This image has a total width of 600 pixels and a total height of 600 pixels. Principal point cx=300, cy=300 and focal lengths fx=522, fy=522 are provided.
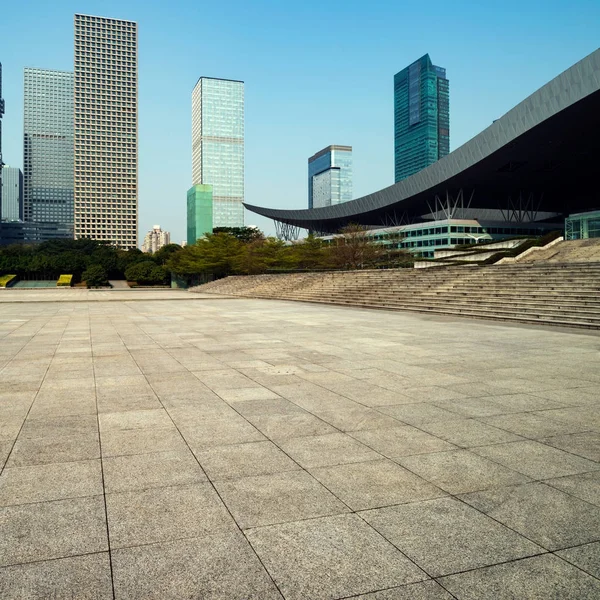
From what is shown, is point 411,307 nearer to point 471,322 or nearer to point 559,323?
point 471,322

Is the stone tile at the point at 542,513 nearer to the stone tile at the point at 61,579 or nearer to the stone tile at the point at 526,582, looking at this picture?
the stone tile at the point at 526,582

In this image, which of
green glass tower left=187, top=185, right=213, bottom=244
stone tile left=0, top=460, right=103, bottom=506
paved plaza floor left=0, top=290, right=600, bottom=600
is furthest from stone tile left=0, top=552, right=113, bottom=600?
green glass tower left=187, top=185, right=213, bottom=244

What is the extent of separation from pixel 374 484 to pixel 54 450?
3057 mm

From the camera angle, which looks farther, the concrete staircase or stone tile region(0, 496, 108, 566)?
the concrete staircase

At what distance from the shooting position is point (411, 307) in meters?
24.4

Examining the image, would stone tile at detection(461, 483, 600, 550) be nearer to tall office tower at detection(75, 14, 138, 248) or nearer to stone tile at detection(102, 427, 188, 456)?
stone tile at detection(102, 427, 188, 456)

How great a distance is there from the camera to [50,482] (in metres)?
4.20

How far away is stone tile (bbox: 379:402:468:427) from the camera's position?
5.98 metres

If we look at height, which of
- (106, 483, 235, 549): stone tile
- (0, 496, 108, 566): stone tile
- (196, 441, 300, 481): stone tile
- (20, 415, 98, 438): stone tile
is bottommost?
(0, 496, 108, 566): stone tile

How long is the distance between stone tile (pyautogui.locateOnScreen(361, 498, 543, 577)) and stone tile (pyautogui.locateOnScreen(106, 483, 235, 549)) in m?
1.08

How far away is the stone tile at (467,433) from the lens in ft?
17.2

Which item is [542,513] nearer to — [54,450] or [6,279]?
[54,450]

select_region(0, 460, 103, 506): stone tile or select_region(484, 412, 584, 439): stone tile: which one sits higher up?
select_region(484, 412, 584, 439): stone tile

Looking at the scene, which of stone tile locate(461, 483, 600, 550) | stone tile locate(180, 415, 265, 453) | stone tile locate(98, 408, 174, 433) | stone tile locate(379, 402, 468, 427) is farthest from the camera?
stone tile locate(379, 402, 468, 427)
